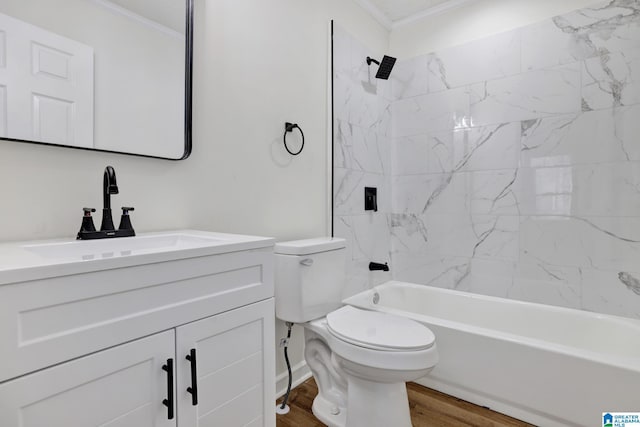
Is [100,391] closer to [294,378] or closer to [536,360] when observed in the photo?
[294,378]

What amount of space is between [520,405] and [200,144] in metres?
1.96

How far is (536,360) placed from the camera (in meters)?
1.58

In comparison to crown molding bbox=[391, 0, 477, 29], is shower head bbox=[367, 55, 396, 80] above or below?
below

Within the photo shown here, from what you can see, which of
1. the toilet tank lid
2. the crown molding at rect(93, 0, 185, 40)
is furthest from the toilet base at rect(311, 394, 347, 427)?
the crown molding at rect(93, 0, 185, 40)

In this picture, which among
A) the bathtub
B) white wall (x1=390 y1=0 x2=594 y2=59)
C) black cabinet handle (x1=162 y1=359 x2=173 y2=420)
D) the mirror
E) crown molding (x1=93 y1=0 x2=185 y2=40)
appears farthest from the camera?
white wall (x1=390 y1=0 x2=594 y2=59)

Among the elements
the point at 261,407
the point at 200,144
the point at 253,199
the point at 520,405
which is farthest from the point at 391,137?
the point at 261,407

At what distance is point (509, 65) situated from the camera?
2297 millimetres

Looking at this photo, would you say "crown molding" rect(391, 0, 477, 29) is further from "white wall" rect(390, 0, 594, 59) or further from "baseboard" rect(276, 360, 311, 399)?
"baseboard" rect(276, 360, 311, 399)

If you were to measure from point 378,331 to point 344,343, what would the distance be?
0.55 feet

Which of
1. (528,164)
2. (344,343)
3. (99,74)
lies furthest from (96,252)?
(528,164)

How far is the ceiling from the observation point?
2.53 meters

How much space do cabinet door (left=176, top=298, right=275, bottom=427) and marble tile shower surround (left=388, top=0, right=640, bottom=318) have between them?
1824mm

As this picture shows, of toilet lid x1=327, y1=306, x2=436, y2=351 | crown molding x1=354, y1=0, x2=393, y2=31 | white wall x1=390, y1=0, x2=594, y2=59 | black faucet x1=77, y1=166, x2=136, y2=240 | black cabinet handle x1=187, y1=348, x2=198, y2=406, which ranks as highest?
crown molding x1=354, y1=0, x2=393, y2=31

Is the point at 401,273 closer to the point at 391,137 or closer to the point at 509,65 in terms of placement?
the point at 391,137
